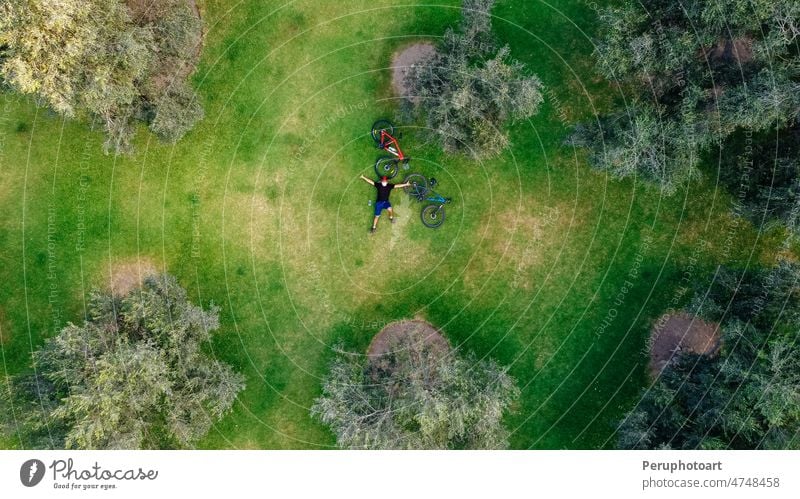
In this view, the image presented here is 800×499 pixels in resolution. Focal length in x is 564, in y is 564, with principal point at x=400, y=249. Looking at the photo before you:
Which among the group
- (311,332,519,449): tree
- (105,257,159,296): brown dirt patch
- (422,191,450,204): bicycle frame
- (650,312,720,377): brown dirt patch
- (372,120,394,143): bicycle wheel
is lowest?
(311,332,519,449): tree

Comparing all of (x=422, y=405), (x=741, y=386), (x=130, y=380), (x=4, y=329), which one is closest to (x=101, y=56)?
(x=130, y=380)

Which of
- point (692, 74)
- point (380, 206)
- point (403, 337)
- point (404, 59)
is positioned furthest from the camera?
point (404, 59)

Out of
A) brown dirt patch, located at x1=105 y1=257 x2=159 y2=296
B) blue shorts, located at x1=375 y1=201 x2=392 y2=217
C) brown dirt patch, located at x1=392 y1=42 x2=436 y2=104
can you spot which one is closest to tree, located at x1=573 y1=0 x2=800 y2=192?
brown dirt patch, located at x1=392 y1=42 x2=436 y2=104

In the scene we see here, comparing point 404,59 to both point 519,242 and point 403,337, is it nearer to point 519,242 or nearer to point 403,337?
point 519,242

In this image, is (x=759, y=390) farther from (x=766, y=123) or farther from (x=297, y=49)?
(x=297, y=49)

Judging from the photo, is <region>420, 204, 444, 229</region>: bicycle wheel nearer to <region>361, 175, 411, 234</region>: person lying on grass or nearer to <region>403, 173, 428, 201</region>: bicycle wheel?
<region>403, 173, 428, 201</region>: bicycle wheel

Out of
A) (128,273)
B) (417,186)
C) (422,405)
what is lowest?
(422,405)
